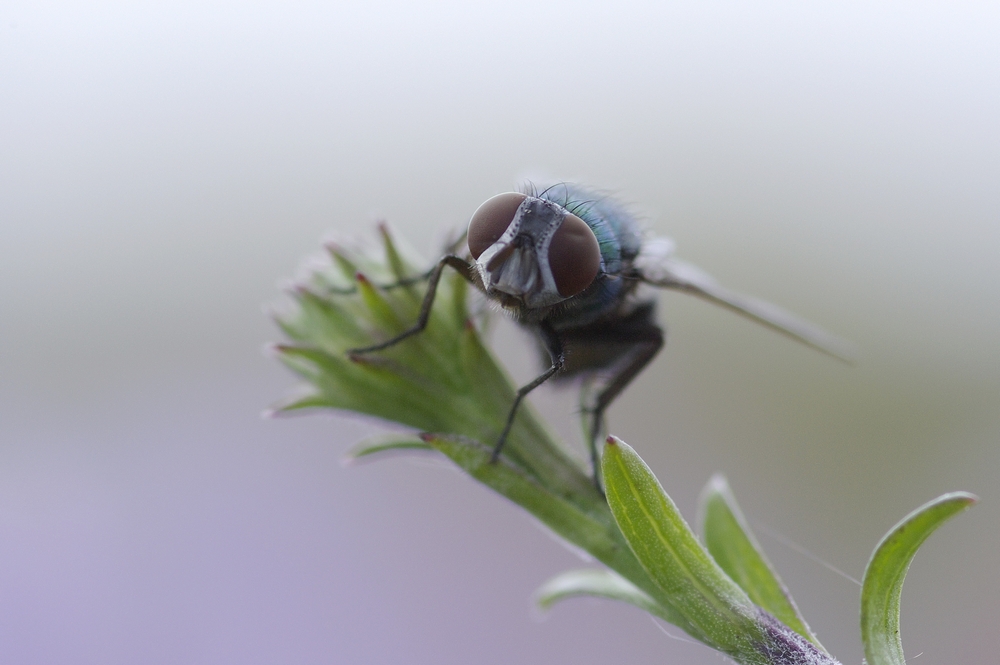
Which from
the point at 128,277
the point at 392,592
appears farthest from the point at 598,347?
the point at 128,277

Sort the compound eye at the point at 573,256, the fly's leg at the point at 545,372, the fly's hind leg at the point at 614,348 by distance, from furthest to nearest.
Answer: the fly's hind leg at the point at 614,348
the compound eye at the point at 573,256
the fly's leg at the point at 545,372

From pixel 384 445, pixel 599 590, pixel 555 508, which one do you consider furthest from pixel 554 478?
pixel 384 445

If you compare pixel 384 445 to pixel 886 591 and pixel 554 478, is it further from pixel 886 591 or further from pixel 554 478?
pixel 886 591

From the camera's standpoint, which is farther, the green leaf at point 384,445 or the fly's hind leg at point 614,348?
the fly's hind leg at point 614,348

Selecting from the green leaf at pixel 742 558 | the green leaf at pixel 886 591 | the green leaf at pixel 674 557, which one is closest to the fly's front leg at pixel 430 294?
the green leaf at pixel 674 557

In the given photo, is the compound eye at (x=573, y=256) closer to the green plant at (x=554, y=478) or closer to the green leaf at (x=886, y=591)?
the green plant at (x=554, y=478)

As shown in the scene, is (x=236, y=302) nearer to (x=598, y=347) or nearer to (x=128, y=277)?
(x=128, y=277)
